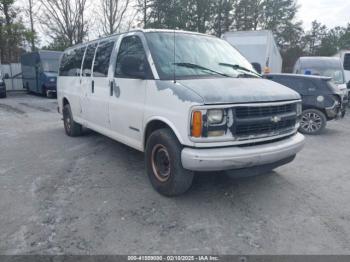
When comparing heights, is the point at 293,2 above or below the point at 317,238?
above

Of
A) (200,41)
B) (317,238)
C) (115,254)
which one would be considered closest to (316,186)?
(317,238)

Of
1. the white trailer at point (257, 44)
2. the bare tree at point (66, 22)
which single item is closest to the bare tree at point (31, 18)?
the bare tree at point (66, 22)

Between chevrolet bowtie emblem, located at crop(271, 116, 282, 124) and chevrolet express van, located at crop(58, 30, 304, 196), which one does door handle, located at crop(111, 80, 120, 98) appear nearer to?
chevrolet express van, located at crop(58, 30, 304, 196)

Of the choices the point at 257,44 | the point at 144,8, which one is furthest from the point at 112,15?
the point at 257,44

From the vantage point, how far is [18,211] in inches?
137

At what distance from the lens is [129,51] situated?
4.41 metres

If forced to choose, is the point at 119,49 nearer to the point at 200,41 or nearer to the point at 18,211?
the point at 200,41

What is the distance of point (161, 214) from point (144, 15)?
24352mm

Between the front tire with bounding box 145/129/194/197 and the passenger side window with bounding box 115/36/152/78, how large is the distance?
2.89 ft

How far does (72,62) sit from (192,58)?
3.69 m

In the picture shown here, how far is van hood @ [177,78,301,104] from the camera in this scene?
3246 millimetres

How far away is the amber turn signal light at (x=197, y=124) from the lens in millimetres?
3188

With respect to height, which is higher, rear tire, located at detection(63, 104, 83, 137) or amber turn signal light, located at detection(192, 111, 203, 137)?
amber turn signal light, located at detection(192, 111, 203, 137)

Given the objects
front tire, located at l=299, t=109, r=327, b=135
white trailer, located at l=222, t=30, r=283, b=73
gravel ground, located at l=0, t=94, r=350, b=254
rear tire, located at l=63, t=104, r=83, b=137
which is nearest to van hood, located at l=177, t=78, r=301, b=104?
gravel ground, located at l=0, t=94, r=350, b=254
